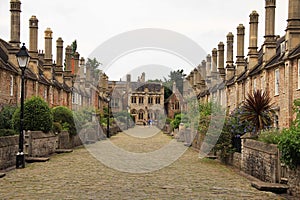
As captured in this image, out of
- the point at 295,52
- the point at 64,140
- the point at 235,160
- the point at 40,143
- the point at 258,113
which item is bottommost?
the point at 64,140

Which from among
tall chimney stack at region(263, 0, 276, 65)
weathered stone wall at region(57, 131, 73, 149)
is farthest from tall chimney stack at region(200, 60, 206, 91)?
weathered stone wall at region(57, 131, 73, 149)

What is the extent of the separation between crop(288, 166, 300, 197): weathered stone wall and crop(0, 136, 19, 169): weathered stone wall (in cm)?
1043

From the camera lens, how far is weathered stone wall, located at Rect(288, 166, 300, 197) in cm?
1152

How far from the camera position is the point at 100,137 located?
44.4 metres

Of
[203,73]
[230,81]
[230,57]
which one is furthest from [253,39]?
[203,73]

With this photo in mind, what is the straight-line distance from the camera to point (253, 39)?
37.5m

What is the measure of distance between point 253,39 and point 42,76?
71.0 feet

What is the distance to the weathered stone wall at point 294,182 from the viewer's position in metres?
11.5

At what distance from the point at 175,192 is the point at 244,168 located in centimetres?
538

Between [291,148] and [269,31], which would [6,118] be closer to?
[291,148]

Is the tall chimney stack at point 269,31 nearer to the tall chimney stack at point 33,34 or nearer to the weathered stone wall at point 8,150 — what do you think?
the tall chimney stack at point 33,34

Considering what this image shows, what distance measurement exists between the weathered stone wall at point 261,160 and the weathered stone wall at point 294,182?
3.64ft

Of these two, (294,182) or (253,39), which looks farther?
(253,39)

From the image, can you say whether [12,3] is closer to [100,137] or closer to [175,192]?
[100,137]
